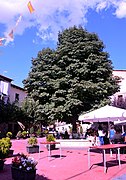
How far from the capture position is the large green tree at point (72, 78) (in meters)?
22.1

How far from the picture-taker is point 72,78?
22875mm

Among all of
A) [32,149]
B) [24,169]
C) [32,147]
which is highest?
[32,147]

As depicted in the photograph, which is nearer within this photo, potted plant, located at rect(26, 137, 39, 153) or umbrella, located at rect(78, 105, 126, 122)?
umbrella, located at rect(78, 105, 126, 122)

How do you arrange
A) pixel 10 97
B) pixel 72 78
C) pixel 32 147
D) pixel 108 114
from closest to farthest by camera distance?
1. pixel 108 114
2. pixel 32 147
3. pixel 72 78
4. pixel 10 97

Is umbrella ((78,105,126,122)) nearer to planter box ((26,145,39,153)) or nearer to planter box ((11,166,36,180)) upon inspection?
planter box ((26,145,39,153))

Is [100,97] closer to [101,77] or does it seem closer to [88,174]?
[101,77]

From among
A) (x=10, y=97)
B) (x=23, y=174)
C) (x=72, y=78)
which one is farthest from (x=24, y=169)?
(x=10, y=97)

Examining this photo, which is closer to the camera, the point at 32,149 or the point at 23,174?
the point at 23,174

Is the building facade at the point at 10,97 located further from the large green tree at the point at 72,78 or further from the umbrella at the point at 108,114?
the umbrella at the point at 108,114

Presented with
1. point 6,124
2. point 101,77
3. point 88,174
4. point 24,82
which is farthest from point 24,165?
point 6,124

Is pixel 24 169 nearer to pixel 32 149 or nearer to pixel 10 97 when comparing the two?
pixel 32 149

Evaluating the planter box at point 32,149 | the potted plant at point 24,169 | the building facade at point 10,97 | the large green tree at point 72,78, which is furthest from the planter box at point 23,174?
the building facade at point 10,97

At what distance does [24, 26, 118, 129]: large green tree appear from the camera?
72.6 ft

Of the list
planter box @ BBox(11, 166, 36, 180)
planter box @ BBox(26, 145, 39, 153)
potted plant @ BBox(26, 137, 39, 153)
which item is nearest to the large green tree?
potted plant @ BBox(26, 137, 39, 153)
